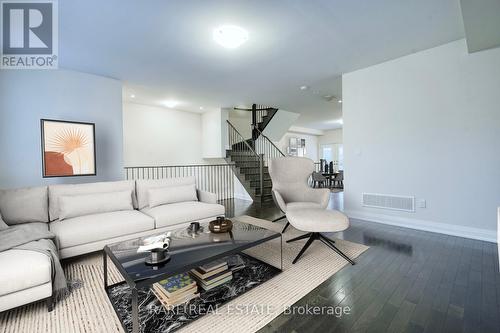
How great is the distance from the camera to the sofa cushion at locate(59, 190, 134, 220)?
253 centimetres

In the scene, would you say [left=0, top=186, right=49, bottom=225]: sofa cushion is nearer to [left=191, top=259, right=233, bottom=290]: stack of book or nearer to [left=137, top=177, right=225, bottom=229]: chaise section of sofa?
[left=137, top=177, right=225, bottom=229]: chaise section of sofa

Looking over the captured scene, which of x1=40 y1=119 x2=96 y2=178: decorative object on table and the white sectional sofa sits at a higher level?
x1=40 y1=119 x2=96 y2=178: decorative object on table

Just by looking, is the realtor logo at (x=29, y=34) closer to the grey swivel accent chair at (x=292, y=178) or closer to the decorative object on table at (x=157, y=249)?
the decorative object on table at (x=157, y=249)

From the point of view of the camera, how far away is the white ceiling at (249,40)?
2217mm

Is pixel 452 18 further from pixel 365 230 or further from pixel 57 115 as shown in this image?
pixel 57 115

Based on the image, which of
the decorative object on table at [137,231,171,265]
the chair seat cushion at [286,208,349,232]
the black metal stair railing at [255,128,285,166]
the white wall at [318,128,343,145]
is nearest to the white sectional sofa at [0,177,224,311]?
the decorative object on table at [137,231,171,265]

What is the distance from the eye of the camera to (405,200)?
11.2 ft

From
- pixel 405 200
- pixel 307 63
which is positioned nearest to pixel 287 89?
pixel 307 63

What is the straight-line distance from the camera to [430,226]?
3203mm

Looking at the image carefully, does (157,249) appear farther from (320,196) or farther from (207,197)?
(320,196)

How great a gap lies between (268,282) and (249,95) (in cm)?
431

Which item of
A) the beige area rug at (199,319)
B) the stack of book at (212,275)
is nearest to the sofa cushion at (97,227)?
the beige area rug at (199,319)

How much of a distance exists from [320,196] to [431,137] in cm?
185

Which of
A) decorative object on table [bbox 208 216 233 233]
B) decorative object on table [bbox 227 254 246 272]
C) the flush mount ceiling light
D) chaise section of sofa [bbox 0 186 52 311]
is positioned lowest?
decorative object on table [bbox 227 254 246 272]
